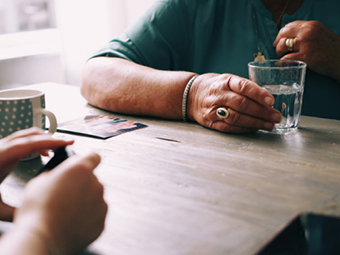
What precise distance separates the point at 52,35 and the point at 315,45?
2.13 m

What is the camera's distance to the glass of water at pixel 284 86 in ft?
2.77

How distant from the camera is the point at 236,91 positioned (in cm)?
84

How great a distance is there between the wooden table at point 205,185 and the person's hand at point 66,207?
2cm

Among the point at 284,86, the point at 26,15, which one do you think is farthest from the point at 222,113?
the point at 26,15

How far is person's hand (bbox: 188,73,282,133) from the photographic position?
82 centimetres

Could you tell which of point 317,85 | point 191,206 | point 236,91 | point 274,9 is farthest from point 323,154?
point 274,9

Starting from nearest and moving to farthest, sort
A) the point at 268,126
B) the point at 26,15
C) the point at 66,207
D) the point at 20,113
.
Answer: the point at 66,207, the point at 20,113, the point at 268,126, the point at 26,15

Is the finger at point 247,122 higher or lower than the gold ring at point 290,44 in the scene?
lower

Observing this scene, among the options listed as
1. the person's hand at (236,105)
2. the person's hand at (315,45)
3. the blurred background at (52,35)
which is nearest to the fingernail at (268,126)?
the person's hand at (236,105)

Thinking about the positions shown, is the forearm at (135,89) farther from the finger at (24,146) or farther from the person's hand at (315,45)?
the finger at (24,146)

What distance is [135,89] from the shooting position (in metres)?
1.01

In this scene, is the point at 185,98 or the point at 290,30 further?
the point at 290,30

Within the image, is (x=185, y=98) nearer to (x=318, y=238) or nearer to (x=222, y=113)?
(x=222, y=113)

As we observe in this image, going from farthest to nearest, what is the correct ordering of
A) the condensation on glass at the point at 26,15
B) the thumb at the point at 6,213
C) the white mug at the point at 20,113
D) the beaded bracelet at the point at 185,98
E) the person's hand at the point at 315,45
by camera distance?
→ the condensation on glass at the point at 26,15, the person's hand at the point at 315,45, the beaded bracelet at the point at 185,98, the white mug at the point at 20,113, the thumb at the point at 6,213
